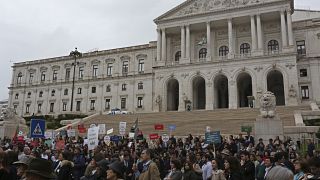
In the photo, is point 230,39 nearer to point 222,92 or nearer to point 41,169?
point 222,92

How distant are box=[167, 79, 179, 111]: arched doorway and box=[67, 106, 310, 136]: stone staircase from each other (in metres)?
12.1

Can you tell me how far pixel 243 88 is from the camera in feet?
178

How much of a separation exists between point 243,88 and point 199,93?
23.3 ft

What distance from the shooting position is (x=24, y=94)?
236ft

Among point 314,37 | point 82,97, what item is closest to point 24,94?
point 82,97

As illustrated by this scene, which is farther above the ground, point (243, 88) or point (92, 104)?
point (243, 88)

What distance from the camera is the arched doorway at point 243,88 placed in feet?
171

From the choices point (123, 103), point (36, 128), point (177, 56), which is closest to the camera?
point (36, 128)

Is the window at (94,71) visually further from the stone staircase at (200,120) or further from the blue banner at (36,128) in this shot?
the blue banner at (36,128)

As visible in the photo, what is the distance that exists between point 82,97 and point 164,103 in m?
20.2

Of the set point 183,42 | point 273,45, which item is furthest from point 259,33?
point 183,42

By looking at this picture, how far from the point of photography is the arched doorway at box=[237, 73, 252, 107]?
2050 inches

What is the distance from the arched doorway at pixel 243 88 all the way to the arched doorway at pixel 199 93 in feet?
18.9

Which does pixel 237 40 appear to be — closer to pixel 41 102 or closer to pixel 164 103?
pixel 164 103
